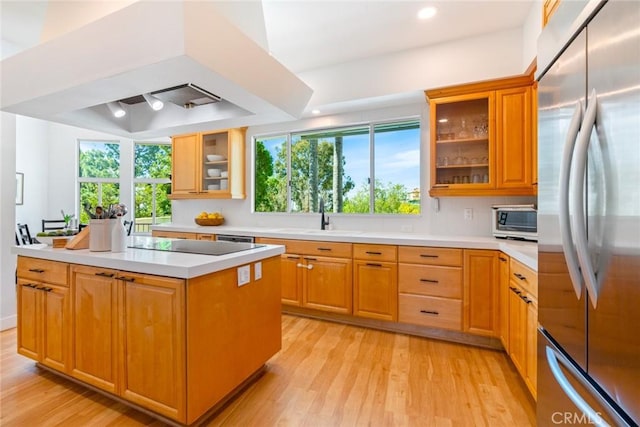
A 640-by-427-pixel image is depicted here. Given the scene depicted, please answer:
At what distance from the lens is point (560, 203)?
2.99ft

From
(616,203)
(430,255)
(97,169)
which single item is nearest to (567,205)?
(616,203)

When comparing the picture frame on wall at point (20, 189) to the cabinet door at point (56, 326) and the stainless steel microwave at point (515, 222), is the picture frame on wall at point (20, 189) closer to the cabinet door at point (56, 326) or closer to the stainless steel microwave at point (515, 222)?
the cabinet door at point (56, 326)

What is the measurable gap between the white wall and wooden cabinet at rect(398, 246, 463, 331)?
387 centimetres

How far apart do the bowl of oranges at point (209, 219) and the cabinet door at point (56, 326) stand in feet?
7.97

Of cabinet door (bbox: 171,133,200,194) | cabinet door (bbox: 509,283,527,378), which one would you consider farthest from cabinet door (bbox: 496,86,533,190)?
cabinet door (bbox: 171,133,200,194)

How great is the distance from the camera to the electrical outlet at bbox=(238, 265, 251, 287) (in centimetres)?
187

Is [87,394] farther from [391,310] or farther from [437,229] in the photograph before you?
[437,229]

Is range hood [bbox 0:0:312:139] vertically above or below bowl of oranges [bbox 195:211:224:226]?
above

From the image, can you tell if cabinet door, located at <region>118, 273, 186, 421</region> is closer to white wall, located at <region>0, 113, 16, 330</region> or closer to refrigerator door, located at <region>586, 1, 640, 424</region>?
refrigerator door, located at <region>586, 1, 640, 424</region>

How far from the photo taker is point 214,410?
1742 millimetres

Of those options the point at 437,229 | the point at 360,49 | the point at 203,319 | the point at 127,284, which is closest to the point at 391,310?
the point at 437,229

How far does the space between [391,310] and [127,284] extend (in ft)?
7.28

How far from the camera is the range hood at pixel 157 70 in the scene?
1.42m

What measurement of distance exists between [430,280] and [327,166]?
2026 mm
